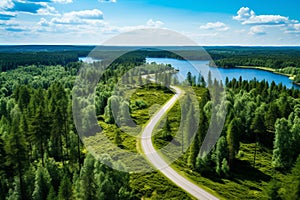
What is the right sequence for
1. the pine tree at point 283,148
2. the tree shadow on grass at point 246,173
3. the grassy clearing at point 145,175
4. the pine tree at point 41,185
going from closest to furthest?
the pine tree at point 41,185 < the grassy clearing at point 145,175 < the tree shadow on grass at point 246,173 < the pine tree at point 283,148

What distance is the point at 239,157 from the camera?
201 ft

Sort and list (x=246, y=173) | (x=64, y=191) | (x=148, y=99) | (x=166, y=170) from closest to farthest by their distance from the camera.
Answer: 1. (x=64, y=191)
2. (x=166, y=170)
3. (x=246, y=173)
4. (x=148, y=99)

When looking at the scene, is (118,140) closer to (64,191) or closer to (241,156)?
(64,191)

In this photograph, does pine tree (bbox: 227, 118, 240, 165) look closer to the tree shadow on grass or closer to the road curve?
the tree shadow on grass

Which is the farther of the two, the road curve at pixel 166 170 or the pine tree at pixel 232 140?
the pine tree at pixel 232 140

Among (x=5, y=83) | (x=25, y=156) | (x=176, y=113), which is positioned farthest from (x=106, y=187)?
(x=5, y=83)

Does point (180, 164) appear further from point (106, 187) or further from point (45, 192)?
point (45, 192)

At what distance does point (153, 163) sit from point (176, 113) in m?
38.3

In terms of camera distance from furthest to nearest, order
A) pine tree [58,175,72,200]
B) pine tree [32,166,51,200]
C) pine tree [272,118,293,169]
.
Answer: pine tree [272,118,293,169] → pine tree [32,166,51,200] → pine tree [58,175,72,200]

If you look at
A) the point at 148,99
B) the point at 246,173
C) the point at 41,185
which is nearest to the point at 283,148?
the point at 246,173

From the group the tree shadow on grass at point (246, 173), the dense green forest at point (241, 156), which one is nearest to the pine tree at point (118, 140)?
the dense green forest at point (241, 156)

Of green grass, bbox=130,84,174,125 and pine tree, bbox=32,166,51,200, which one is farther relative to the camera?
green grass, bbox=130,84,174,125

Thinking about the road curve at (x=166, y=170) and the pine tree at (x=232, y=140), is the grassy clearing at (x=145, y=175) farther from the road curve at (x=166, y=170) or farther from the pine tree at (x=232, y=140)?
the pine tree at (x=232, y=140)

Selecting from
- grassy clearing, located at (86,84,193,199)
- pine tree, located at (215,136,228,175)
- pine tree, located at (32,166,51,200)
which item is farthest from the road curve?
pine tree, located at (32,166,51,200)
